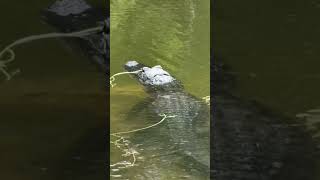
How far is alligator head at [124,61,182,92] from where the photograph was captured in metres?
1.43

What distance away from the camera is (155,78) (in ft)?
4.72

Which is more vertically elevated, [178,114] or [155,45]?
[155,45]

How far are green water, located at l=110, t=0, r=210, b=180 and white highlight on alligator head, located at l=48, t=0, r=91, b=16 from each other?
85 millimetres

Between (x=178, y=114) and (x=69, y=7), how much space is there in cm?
45

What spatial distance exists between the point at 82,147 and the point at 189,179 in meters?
0.32
